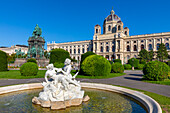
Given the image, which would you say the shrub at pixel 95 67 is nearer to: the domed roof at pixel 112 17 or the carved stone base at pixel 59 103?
the carved stone base at pixel 59 103

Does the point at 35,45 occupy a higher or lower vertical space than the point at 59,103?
higher

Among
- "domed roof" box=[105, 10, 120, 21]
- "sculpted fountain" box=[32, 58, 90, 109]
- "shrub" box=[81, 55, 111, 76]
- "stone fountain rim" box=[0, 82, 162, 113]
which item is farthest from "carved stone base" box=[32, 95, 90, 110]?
"domed roof" box=[105, 10, 120, 21]

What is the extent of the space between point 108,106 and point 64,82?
2.01 metres

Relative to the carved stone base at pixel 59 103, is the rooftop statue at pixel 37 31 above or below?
above

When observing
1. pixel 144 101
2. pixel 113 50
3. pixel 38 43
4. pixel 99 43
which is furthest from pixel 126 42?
pixel 144 101

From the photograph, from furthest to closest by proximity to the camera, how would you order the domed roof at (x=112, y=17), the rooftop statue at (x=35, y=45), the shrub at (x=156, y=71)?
the domed roof at (x=112, y=17), the rooftop statue at (x=35, y=45), the shrub at (x=156, y=71)

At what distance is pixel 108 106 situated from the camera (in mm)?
4871

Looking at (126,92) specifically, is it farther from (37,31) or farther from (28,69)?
(37,31)

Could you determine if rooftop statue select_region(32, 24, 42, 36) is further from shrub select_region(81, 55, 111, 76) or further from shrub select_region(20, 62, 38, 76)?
shrub select_region(81, 55, 111, 76)

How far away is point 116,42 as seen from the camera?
5684 cm

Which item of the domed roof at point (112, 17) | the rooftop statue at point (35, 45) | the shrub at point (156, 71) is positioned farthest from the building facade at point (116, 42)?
the shrub at point (156, 71)

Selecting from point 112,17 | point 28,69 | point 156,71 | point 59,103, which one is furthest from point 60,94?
point 112,17

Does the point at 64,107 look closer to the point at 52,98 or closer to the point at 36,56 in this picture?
the point at 52,98

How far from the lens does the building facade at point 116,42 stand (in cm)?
5181
